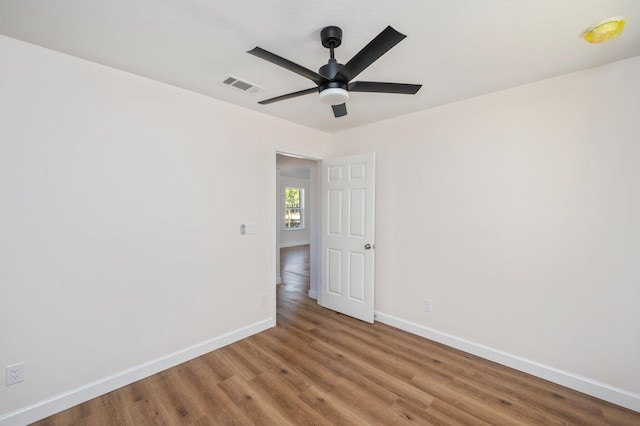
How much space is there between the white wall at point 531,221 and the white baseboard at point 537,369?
4cm

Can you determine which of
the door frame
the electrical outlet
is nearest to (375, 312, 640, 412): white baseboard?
the door frame

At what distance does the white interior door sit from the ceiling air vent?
4.87 feet

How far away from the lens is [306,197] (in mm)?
9883

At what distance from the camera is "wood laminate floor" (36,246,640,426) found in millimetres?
1877

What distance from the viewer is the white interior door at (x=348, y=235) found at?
3387 mm

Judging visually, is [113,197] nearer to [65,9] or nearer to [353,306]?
[65,9]

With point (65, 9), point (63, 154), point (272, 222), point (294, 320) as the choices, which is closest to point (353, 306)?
point (294, 320)

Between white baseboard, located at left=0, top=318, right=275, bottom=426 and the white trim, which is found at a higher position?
the white trim

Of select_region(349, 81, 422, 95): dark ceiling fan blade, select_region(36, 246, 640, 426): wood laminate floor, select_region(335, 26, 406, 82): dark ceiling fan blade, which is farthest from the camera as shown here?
select_region(36, 246, 640, 426): wood laminate floor

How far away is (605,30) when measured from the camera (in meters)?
1.56

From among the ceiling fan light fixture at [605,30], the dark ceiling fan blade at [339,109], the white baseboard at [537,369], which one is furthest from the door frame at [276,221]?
the ceiling fan light fixture at [605,30]

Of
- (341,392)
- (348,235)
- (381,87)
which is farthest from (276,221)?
(381,87)

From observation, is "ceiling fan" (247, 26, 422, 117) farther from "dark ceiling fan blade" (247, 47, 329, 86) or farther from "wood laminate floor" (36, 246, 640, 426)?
"wood laminate floor" (36, 246, 640, 426)

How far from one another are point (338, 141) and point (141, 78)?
2.38 metres
